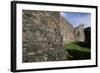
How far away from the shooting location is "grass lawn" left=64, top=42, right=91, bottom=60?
1.70m

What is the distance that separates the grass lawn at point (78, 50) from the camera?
5.59ft

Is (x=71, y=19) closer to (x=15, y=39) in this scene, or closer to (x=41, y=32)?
(x=41, y=32)

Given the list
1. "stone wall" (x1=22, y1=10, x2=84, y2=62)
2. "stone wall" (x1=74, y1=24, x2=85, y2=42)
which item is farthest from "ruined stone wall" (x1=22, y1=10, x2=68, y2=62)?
"stone wall" (x1=74, y1=24, x2=85, y2=42)

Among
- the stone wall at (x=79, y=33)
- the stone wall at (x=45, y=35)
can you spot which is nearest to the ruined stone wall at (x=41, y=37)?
the stone wall at (x=45, y=35)

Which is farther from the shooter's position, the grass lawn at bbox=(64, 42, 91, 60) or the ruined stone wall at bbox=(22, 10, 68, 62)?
the grass lawn at bbox=(64, 42, 91, 60)

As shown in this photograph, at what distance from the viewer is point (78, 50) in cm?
174

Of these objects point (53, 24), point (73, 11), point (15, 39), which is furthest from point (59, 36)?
point (15, 39)

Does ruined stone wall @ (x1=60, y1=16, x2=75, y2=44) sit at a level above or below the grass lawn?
above

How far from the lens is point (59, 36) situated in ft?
5.48

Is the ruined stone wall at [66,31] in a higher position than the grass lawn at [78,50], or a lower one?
higher

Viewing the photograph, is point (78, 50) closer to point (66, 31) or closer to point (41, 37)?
point (66, 31)

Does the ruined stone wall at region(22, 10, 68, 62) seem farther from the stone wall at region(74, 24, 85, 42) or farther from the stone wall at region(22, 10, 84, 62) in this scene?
the stone wall at region(74, 24, 85, 42)

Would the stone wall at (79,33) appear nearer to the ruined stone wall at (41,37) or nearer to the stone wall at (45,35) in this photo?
the stone wall at (45,35)

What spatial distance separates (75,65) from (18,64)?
18.6 inches
